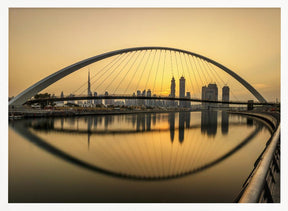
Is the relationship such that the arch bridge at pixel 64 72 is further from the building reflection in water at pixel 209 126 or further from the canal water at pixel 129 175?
the canal water at pixel 129 175

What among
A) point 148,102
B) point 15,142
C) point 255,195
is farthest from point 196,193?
point 148,102

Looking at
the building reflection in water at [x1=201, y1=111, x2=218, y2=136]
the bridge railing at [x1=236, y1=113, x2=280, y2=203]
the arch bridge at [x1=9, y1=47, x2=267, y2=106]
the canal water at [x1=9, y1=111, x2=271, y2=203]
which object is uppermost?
the arch bridge at [x1=9, y1=47, x2=267, y2=106]

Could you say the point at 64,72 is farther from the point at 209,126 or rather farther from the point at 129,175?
the point at 129,175

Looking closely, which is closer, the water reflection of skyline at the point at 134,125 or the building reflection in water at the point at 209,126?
the building reflection in water at the point at 209,126

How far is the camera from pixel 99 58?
2416 cm

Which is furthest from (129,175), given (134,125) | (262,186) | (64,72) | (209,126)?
(64,72)

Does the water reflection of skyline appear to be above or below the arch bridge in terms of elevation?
below

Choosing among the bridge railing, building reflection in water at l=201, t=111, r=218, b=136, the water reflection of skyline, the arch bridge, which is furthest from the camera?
the arch bridge

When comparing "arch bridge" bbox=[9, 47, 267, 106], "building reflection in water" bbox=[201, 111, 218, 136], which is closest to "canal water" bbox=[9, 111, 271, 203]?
"building reflection in water" bbox=[201, 111, 218, 136]

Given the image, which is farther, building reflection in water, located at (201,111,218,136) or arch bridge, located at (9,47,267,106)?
arch bridge, located at (9,47,267,106)

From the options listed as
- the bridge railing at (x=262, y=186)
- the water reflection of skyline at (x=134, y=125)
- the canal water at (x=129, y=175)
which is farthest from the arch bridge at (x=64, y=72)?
the bridge railing at (x=262, y=186)

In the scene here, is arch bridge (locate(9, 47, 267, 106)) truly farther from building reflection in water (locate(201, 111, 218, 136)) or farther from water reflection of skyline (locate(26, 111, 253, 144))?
building reflection in water (locate(201, 111, 218, 136))
